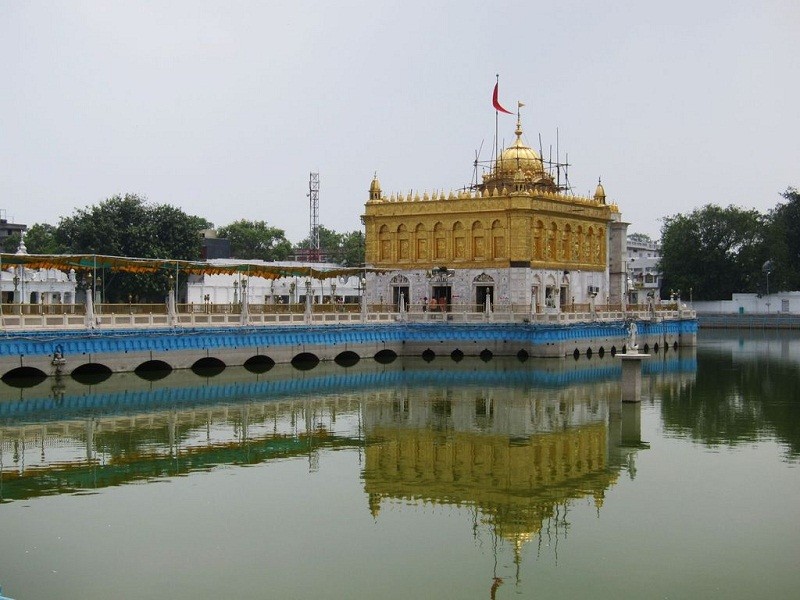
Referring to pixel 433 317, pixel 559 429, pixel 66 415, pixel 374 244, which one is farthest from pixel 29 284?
pixel 559 429

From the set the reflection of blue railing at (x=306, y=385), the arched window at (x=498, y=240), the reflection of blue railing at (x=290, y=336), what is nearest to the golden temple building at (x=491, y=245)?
the arched window at (x=498, y=240)

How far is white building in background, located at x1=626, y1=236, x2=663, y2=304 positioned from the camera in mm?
83544

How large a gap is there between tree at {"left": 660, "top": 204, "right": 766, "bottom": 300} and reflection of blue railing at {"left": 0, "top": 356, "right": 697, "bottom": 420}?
59.3 meters

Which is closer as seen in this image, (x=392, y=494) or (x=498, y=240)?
(x=392, y=494)

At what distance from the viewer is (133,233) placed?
83.9m

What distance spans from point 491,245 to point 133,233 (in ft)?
104

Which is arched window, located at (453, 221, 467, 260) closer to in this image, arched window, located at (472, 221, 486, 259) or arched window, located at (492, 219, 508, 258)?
arched window, located at (472, 221, 486, 259)

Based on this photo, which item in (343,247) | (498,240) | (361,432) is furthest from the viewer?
(343,247)

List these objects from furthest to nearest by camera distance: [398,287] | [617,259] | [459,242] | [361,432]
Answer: [617,259] < [398,287] < [459,242] < [361,432]

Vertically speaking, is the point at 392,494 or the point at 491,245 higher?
the point at 491,245

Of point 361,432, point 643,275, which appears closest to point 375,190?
point 361,432

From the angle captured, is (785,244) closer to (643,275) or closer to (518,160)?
(643,275)

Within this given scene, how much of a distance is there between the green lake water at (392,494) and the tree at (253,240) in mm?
81836

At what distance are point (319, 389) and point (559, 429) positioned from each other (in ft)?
47.3
